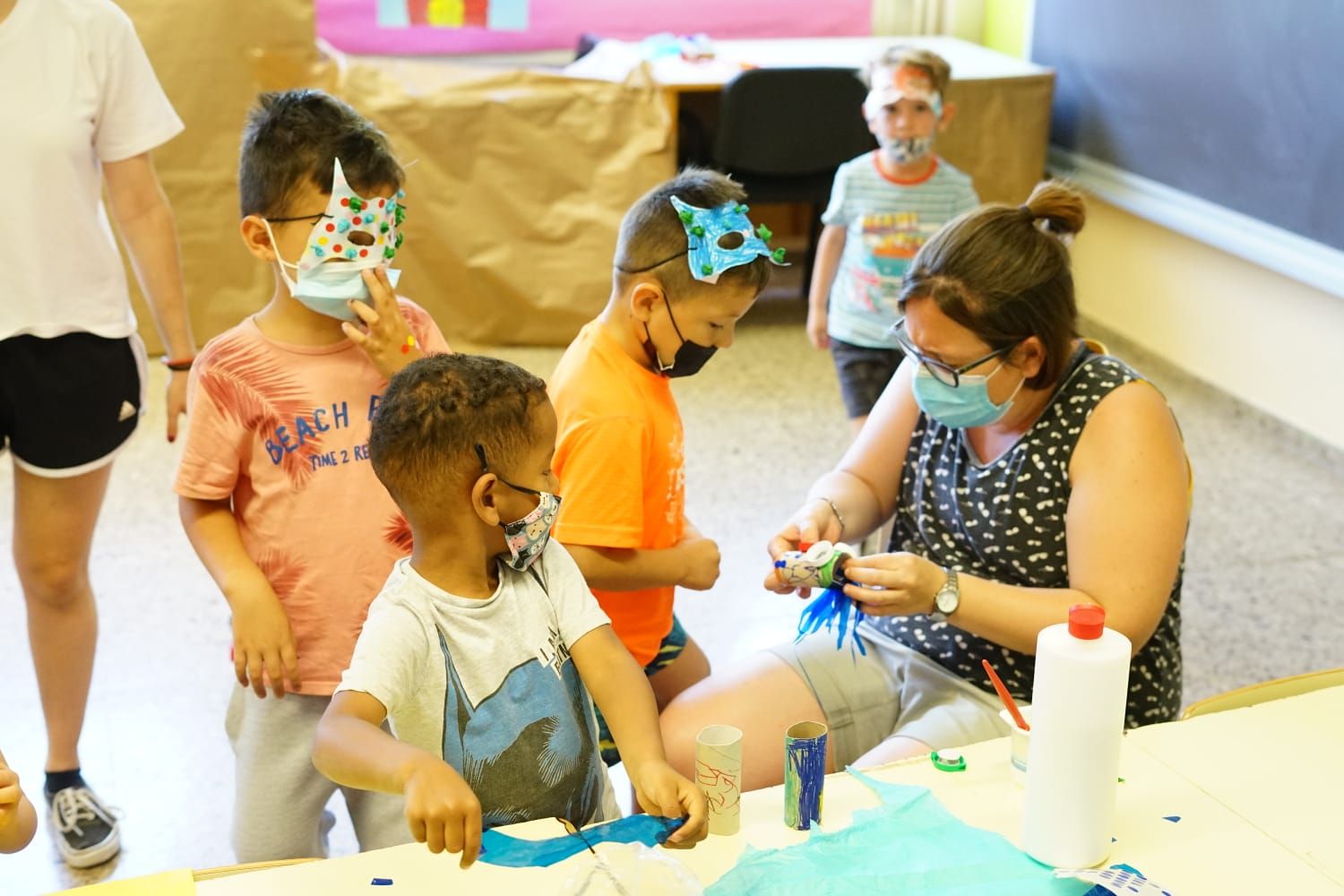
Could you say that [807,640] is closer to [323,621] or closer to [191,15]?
[323,621]

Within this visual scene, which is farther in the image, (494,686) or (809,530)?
(809,530)

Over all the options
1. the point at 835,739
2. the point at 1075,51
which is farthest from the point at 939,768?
the point at 1075,51

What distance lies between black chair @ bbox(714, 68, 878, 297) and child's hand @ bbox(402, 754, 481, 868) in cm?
340

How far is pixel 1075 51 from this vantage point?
4703 mm

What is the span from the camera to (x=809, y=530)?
194cm

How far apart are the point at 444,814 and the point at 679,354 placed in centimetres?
85

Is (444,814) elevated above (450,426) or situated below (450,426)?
below

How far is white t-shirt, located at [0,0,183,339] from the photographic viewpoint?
192 centimetres

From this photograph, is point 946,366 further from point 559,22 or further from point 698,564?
point 559,22

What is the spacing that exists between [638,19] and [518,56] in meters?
0.48

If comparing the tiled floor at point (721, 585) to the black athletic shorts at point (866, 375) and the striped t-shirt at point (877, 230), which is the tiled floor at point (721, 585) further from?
the striped t-shirt at point (877, 230)

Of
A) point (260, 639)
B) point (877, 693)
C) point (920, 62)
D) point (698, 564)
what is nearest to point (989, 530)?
point (877, 693)

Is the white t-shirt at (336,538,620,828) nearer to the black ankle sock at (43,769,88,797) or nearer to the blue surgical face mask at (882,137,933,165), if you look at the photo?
the black ankle sock at (43,769,88,797)

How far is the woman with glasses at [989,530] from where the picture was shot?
173 cm
